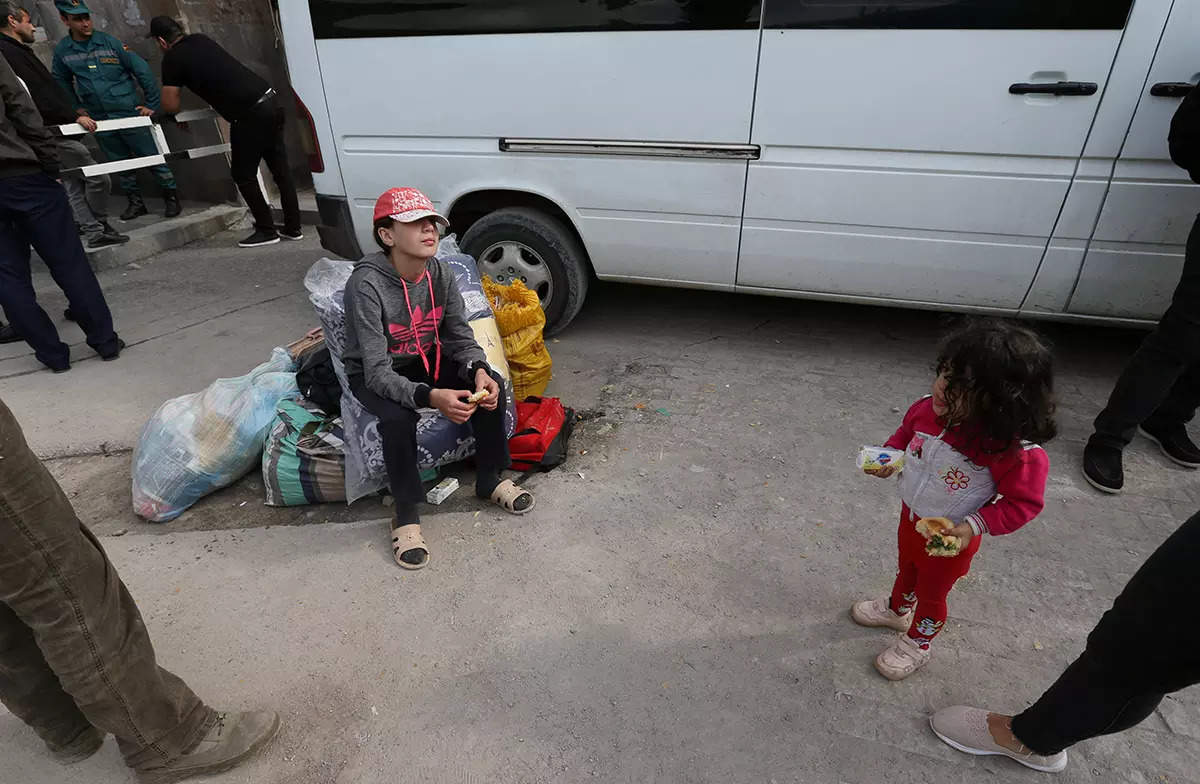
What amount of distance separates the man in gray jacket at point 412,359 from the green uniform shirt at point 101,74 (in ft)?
19.4

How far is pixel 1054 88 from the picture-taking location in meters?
2.84

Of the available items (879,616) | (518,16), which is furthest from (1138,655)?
(518,16)

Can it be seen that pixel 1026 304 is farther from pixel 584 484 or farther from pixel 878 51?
pixel 584 484

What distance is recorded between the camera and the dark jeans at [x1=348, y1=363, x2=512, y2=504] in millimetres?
2512

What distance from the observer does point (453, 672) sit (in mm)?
2100

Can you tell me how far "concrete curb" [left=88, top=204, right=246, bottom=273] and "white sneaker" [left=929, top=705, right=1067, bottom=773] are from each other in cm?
678

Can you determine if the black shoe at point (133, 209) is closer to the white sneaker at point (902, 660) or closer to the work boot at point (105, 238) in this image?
the work boot at point (105, 238)

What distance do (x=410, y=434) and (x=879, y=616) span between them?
1.81 m

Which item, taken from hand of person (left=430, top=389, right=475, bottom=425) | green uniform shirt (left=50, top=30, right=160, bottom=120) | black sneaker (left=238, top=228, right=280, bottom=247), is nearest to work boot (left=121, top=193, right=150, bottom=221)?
green uniform shirt (left=50, top=30, right=160, bottom=120)

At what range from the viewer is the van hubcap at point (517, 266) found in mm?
3969

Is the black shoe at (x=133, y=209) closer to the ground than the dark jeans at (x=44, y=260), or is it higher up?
closer to the ground

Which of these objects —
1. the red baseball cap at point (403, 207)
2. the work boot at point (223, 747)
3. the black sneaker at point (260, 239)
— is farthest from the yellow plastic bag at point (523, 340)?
the black sneaker at point (260, 239)

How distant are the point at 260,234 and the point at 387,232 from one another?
16.8ft

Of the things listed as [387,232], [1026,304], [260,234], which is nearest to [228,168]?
[260,234]
